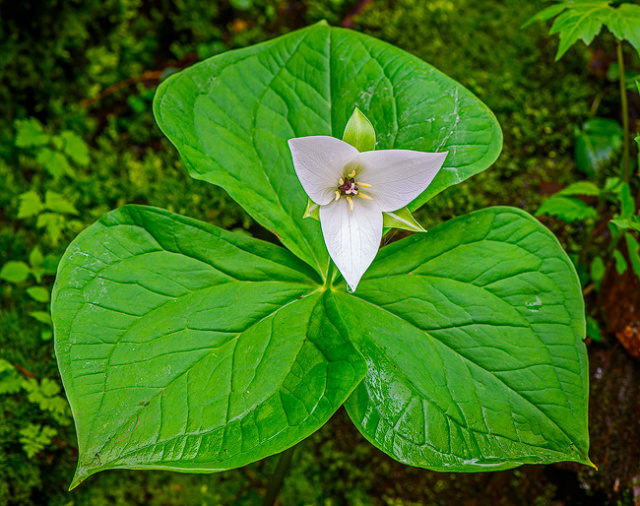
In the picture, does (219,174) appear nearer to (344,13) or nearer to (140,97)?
(140,97)

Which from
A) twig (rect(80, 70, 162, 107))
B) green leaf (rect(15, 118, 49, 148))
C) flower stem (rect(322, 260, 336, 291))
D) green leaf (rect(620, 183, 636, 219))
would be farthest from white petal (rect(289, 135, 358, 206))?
twig (rect(80, 70, 162, 107))

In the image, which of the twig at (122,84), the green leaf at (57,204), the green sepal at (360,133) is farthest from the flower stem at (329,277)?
the twig at (122,84)

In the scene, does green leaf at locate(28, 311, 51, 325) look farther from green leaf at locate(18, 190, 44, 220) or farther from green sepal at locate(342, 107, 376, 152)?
green sepal at locate(342, 107, 376, 152)

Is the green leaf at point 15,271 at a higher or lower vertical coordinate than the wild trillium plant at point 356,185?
lower

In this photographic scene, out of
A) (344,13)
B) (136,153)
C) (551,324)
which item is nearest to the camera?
(551,324)

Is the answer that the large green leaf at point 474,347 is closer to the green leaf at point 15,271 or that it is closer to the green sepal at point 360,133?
the green sepal at point 360,133

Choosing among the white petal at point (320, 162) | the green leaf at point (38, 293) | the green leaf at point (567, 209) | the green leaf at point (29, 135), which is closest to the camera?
the white petal at point (320, 162)

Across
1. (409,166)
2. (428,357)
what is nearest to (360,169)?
(409,166)
